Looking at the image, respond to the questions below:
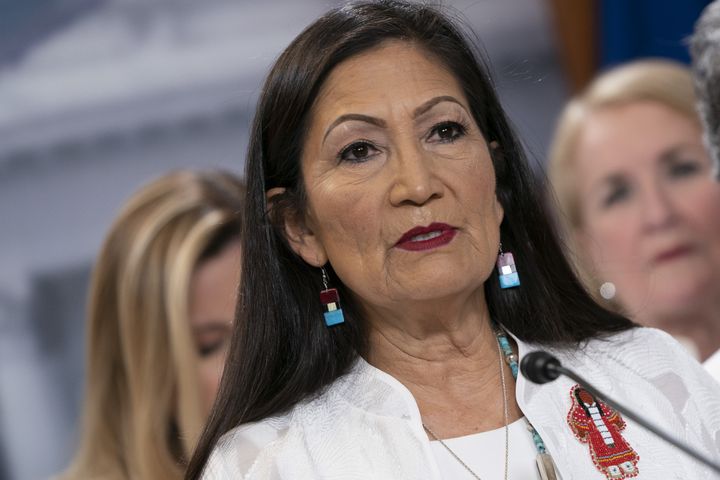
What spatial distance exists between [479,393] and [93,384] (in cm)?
182

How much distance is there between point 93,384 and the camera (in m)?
4.14

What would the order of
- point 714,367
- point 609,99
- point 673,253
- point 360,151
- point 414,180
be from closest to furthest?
point 414,180
point 360,151
point 714,367
point 673,253
point 609,99

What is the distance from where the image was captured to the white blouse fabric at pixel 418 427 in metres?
2.51

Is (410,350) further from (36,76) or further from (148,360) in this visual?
(36,76)

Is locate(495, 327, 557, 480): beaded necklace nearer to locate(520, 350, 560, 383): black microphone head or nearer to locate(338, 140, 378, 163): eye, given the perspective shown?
locate(520, 350, 560, 383): black microphone head

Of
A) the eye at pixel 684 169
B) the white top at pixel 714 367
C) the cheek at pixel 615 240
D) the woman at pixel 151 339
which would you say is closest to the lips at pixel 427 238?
the white top at pixel 714 367

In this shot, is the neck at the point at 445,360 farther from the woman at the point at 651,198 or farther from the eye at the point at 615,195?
the eye at the point at 615,195

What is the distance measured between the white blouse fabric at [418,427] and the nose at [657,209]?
5.74 ft

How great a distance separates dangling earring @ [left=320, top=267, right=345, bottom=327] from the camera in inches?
107

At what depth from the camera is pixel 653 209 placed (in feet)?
14.8

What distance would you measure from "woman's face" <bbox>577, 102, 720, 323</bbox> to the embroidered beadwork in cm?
169

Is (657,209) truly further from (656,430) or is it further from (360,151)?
(656,430)

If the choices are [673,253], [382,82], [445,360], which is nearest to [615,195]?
[673,253]

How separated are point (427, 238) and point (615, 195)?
7.31 ft
